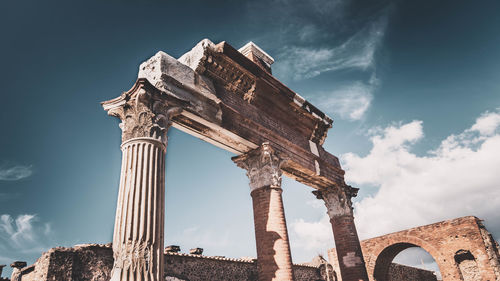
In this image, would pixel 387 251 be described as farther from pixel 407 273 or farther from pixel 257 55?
pixel 257 55

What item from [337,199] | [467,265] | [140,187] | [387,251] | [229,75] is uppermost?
[229,75]

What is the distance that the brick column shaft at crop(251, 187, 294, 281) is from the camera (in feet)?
20.8

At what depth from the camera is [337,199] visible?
1009 cm

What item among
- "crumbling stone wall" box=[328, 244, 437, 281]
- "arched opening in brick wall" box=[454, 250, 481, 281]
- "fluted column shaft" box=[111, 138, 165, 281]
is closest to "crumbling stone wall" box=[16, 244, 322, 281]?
"crumbling stone wall" box=[328, 244, 437, 281]

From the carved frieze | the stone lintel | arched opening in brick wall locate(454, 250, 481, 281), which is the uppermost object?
the stone lintel

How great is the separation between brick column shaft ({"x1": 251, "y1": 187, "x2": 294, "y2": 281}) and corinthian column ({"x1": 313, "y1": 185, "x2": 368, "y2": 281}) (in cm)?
352

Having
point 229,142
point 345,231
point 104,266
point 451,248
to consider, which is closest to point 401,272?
point 451,248

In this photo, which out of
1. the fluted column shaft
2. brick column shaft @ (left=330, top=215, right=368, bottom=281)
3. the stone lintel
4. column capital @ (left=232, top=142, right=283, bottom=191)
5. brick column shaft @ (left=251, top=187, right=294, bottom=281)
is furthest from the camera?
the stone lintel

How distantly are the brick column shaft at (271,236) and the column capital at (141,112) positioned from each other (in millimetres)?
2880

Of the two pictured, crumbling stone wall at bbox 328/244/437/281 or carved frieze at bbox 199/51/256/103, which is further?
crumbling stone wall at bbox 328/244/437/281

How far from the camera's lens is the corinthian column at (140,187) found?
4008mm

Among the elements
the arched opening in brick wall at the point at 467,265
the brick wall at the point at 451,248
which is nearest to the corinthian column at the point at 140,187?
the brick wall at the point at 451,248

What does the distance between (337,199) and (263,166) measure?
386cm

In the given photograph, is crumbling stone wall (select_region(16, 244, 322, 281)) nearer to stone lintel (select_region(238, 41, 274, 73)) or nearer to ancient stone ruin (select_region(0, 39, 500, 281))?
ancient stone ruin (select_region(0, 39, 500, 281))
